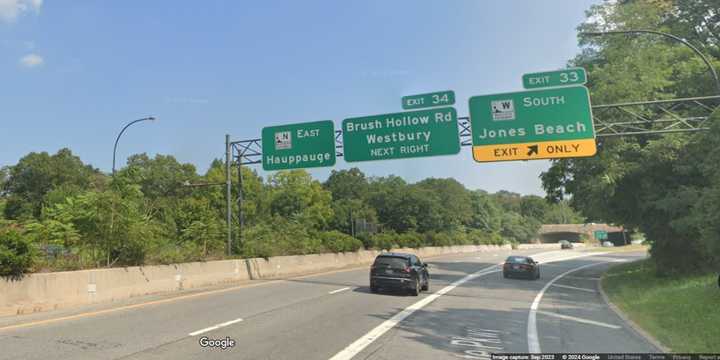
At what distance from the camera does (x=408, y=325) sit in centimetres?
1067

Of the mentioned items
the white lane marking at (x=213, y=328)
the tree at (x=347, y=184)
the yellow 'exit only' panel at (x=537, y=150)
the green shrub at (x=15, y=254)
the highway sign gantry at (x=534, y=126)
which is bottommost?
the white lane marking at (x=213, y=328)

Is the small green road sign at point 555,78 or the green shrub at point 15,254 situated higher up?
the small green road sign at point 555,78

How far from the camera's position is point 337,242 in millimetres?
37125

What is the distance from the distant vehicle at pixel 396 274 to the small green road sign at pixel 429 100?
233 inches

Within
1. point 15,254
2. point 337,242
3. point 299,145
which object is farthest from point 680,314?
point 337,242

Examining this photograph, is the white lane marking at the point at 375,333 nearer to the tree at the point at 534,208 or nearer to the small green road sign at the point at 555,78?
the small green road sign at the point at 555,78

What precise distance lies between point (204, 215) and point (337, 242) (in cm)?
1426

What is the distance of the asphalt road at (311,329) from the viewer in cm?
772

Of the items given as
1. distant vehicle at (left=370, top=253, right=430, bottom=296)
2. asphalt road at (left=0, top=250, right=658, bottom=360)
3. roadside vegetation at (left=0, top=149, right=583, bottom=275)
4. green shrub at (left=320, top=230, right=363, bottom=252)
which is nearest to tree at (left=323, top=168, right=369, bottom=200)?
roadside vegetation at (left=0, top=149, right=583, bottom=275)

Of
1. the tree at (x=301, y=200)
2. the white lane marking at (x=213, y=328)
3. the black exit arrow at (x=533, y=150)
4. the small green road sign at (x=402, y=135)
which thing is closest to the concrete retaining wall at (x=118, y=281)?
the white lane marking at (x=213, y=328)

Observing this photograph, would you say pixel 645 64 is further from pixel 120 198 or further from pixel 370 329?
pixel 120 198

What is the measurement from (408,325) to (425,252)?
173 feet

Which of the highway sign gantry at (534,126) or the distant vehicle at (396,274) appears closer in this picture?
the highway sign gantry at (534,126)

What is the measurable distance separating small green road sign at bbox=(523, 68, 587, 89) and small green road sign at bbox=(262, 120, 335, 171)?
26.6 feet
